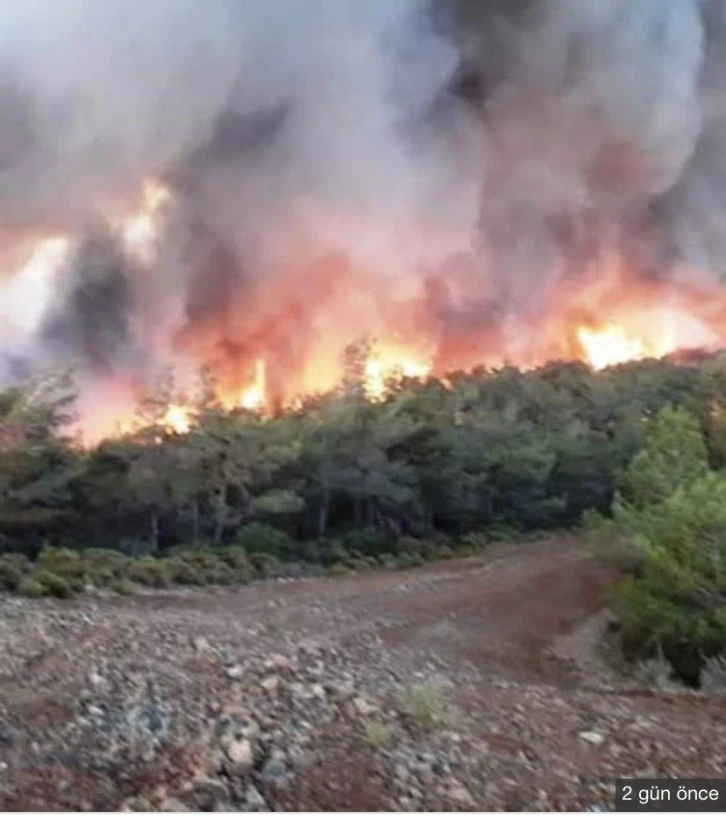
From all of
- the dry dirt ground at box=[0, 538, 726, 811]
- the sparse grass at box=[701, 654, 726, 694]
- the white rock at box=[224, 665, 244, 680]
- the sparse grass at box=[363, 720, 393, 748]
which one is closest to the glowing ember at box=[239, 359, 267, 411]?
the dry dirt ground at box=[0, 538, 726, 811]

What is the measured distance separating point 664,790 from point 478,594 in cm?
552

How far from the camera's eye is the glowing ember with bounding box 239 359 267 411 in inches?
588

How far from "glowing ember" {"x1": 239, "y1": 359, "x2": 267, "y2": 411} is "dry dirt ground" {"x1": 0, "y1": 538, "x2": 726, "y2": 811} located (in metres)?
8.01

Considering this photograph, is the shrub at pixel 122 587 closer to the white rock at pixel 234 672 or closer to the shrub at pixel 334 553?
the shrub at pixel 334 553

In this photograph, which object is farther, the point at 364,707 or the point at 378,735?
the point at 364,707

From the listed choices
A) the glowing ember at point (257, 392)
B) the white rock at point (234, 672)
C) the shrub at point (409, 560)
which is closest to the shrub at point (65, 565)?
the white rock at point (234, 672)

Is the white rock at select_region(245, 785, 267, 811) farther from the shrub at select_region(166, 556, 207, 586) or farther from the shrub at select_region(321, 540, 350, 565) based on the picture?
the shrub at select_region(321, 540, 350, 565)

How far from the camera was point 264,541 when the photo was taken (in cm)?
1155

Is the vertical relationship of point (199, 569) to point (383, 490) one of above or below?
below

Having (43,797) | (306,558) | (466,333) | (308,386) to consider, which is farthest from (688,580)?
(466,333)

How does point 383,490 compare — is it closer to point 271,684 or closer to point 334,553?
point 334,553

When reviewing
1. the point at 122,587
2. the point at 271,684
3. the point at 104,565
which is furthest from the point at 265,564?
the point at 271,684

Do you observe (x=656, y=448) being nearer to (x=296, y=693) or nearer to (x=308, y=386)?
(x=296, y=693)

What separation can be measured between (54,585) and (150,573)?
1547 mm
